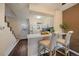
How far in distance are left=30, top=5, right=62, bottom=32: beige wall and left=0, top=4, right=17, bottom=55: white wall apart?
0.41m

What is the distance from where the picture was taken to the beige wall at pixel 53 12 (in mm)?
1382

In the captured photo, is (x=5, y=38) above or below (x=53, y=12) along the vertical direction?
below

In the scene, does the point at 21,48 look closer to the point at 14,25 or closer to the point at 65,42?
the point at 14,25

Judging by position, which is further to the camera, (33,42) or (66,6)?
(33,42)

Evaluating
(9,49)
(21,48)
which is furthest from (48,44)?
(9,49)

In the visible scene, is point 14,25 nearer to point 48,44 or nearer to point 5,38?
point 5,38

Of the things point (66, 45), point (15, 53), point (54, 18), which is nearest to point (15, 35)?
point (15, 53)

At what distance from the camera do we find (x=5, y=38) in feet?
4.45

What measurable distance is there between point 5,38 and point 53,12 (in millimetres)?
772

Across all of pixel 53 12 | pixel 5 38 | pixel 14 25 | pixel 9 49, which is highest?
pixel 53 12

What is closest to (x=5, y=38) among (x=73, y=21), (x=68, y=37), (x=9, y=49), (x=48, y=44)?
(x=9, y=49)

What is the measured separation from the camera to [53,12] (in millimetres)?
1441

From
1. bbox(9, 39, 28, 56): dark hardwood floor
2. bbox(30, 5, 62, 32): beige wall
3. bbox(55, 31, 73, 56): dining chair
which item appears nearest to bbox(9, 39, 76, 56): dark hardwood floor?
bbox(9, 39, 28, 56): dark hardwood floor

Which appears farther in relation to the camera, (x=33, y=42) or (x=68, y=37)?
(x=33, y=42)
